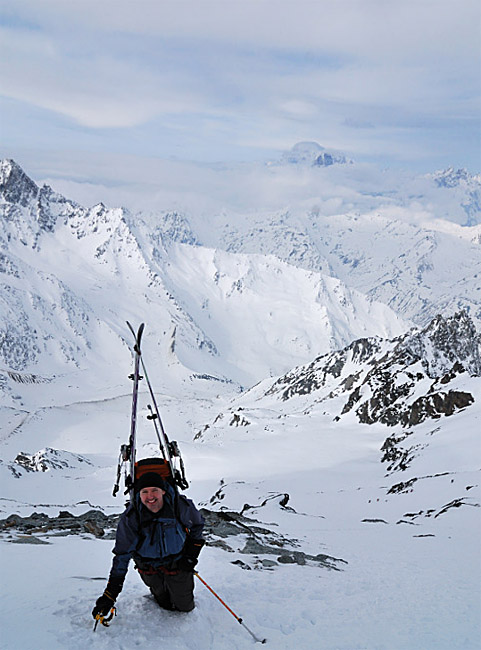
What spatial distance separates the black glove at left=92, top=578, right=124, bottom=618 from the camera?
7.82 meters

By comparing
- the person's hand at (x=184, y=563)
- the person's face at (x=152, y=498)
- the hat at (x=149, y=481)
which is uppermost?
the hat at (x=149, y=481)

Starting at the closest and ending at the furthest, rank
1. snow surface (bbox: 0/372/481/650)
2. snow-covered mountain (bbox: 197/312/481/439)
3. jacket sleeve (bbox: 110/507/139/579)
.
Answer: jacket sleeve (bbox: 110/507/139/579)
snow surface (bbox: 0/372/481/650)
snow-covered mountain (bbox: 197/312/481/439)

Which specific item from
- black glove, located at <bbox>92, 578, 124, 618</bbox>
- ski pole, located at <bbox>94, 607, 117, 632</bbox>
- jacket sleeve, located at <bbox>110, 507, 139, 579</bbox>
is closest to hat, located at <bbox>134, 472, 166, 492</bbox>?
jacket sleeve, located at <bbox>110, 507, 139, 579</bbox>

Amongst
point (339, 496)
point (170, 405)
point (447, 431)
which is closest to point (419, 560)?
point (339, 496)

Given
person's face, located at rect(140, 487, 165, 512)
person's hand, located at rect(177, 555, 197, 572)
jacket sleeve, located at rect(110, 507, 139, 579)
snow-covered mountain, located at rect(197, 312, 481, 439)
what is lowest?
→ snow-covered mountain, located at rect(197, 312, 481, 439)

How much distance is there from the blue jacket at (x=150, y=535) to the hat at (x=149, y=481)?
267 mm

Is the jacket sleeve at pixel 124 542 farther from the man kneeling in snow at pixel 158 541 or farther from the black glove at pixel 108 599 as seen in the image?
the black glove at pixel 108 599

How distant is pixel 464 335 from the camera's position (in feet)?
308

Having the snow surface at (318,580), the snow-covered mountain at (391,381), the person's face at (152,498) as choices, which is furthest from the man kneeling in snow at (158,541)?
the snow-covered mountain at (391,381)

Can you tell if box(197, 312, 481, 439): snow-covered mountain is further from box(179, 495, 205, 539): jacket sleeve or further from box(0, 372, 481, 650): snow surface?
box(179, 495, 205, 539): jacket sleeve

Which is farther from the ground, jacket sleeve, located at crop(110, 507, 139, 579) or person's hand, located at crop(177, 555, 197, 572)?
jacket sleeve, located at crop(110, 507, 139, 579)

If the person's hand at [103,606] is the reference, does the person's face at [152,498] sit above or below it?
above

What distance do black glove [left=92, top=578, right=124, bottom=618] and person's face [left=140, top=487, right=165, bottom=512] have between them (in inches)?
47.0

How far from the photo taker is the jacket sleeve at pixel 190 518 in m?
8.26
